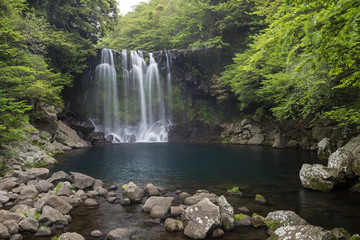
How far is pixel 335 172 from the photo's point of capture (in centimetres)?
982

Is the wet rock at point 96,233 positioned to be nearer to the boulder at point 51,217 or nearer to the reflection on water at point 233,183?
the reflection on water at point 233,183

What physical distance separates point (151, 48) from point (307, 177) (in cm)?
3819

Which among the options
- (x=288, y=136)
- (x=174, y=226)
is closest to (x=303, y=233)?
(x=174, y=226)

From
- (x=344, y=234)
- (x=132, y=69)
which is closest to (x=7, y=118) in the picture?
(x=344, y=234)

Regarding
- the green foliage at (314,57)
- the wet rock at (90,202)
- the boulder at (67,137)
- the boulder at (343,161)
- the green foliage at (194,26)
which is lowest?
the wet rock at (90,202)

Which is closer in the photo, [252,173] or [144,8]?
[252,173]

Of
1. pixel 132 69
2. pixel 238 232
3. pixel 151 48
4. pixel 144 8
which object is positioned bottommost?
pixel 238 232

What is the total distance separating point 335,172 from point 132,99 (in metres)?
31.1

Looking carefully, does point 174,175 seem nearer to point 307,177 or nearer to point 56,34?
point 307,177

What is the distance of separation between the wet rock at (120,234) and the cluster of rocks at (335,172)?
A: 25.6 ft

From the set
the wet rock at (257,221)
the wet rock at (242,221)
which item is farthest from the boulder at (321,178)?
the wet rock at (242,221)

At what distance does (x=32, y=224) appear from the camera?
6.36 m

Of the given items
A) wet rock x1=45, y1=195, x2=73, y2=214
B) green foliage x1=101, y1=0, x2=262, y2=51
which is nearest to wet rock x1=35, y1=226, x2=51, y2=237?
wet rock x1=45, y1=195, x2=73, y2=214

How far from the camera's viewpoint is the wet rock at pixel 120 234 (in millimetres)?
6091
